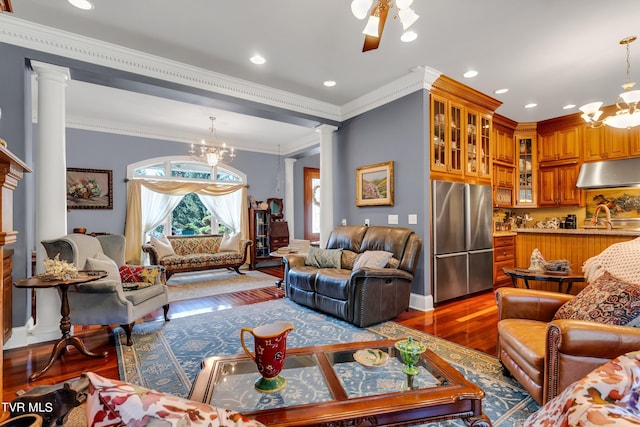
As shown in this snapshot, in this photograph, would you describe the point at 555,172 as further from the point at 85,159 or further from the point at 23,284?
the point at 85,159

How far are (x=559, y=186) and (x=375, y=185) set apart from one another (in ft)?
12.9

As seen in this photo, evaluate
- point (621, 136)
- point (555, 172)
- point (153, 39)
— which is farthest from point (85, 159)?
point (621, 136)

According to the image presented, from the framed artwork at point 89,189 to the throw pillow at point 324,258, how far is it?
4.23 meters

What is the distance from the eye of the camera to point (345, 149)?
201 inches

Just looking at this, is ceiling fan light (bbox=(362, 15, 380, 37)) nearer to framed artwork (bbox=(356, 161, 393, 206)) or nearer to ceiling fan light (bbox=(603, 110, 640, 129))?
framed artwork (bbox=(356, 161, 393, 206))

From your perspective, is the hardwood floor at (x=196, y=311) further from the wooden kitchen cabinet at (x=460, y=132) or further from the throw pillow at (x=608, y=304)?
the wooden kitchen cabinet at (x=460, y=132)

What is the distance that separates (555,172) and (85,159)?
29.3 ft

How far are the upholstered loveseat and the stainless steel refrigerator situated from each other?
3974 millimetres

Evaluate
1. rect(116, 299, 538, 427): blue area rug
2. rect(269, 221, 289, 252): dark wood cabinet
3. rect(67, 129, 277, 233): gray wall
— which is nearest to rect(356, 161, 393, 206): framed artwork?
rect(116, 299, 538, 427): blue area rug

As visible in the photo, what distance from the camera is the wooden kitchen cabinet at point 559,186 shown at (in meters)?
5.50

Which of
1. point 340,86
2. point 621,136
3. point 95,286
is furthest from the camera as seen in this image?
point 621,136

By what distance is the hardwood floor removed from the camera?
2330 millimetres

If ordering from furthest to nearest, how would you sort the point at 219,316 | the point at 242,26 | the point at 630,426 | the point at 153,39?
the point at 219,316, the point at 153,39, the point at 242,26, the point at 630,426

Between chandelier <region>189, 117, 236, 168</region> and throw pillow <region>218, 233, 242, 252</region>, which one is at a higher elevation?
chandelier <region>189, 117, 236, 168</region>
